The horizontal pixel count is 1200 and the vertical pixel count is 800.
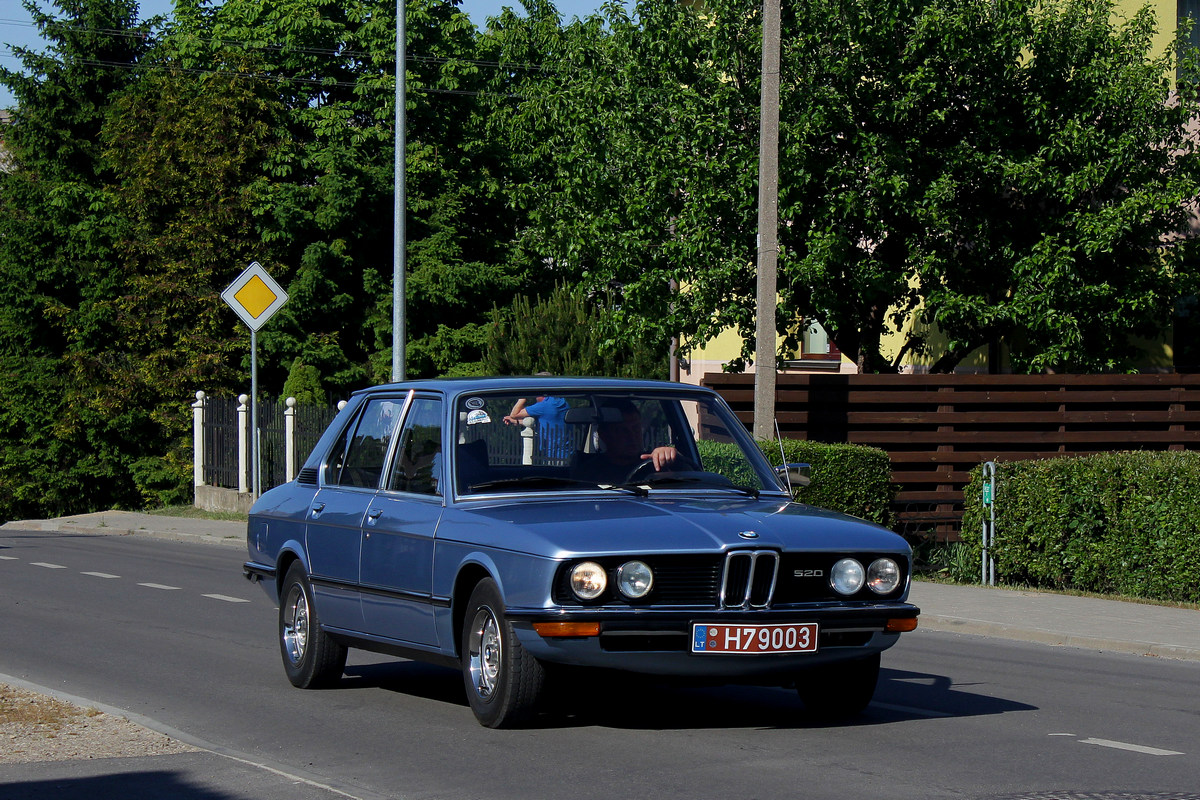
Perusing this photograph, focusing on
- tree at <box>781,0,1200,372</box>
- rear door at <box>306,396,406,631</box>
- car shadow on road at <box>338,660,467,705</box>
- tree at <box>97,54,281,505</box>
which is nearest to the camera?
rear door at <box>306,396,406,631</box>

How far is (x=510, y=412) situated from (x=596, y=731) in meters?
1.78

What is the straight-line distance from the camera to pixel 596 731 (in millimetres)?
8000

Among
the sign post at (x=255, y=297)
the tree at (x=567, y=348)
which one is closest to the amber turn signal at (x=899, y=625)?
the sign post at (x=255, y=297)

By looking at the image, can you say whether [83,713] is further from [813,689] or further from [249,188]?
[249,188]

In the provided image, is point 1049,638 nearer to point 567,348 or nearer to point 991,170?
point 991,170

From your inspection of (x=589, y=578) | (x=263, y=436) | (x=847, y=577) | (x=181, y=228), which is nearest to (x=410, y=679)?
(x=589, y=578)

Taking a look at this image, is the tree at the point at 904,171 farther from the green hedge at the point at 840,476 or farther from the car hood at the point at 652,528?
the car hood at the point at 652,528

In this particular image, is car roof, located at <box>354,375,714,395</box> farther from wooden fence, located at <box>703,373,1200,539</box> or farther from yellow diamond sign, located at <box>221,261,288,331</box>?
yellow diamond sign, located at <box>221,261,288,331</box>

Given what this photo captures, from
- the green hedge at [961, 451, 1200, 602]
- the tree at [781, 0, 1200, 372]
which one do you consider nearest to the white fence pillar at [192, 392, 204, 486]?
the tree at [781, 0, 1200, 372]

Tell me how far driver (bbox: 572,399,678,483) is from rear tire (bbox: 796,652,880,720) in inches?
52.5

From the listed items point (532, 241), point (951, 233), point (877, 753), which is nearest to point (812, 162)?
point (951, 233)

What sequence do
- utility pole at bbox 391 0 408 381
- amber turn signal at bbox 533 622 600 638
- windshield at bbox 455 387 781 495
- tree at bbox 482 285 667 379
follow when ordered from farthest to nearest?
tree at bbox 482 285 667 379 < utility pole at bbox 391 0 408 381 < windshield at bbox 455 387 781 495 < amber turn signal at bbox 533 622 600 638

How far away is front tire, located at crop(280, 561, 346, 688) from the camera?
955cm

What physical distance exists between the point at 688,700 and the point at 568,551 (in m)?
2.16
